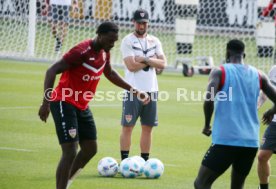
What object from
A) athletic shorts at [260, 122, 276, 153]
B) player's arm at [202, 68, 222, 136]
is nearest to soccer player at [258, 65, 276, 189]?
athletic shorts at [260, 122, 276, 153]

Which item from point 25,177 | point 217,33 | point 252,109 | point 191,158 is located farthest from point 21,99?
point 217,33

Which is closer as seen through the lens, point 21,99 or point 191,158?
point 191,158

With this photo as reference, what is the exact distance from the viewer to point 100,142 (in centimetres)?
1582

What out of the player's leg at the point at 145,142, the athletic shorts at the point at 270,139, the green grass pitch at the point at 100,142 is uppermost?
the athletic shorts at the point at 270,139

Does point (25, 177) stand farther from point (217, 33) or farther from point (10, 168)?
point (217, 33)

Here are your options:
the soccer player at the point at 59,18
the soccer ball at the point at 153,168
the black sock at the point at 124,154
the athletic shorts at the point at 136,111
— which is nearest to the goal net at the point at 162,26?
the soccer player at the point at 59,18

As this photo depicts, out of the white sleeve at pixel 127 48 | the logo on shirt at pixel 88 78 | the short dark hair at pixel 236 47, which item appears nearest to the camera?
the short dark hair at pixel 236 47

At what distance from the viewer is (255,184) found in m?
12.5

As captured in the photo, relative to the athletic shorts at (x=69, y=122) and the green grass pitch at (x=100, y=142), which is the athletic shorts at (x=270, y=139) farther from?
the athletic shorts at (x=69, y=122)

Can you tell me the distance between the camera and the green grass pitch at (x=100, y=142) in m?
12.1

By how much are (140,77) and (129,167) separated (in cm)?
177

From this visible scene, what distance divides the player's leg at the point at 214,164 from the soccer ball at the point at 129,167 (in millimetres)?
3348

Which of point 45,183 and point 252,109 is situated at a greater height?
point 252,109

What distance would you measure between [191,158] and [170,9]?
18.1 metres
